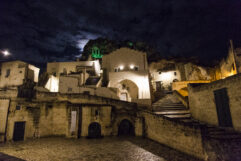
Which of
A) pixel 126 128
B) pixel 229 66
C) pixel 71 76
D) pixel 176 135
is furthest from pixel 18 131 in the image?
pixel 229 66

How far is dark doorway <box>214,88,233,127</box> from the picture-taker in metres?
7.89

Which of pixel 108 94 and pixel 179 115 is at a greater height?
pixel 108 94

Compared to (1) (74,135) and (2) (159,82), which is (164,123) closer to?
Result: (1) (74,135)

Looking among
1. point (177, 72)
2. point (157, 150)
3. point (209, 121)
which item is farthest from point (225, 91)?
point (177, 72)

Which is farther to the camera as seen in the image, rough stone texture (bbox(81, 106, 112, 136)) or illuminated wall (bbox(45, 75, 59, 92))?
illuminated wall (bbox(45, 75, 59, 92))

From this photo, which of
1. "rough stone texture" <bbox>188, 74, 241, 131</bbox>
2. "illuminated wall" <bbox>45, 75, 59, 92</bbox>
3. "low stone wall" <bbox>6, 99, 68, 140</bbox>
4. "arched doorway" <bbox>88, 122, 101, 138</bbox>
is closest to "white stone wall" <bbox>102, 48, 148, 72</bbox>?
"illuminated wall" <bbox>45, 75, 59, 92</bbox>

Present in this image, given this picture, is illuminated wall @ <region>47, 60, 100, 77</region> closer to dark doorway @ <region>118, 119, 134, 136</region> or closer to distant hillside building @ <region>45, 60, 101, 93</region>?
distant hillside building @ <region>45, 60, 101, 93</region>

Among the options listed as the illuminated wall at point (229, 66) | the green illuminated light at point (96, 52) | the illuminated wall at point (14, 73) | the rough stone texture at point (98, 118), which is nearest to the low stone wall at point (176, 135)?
the rough stone texture at point (98, 118)

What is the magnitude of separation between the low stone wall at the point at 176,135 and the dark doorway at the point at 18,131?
13381mm

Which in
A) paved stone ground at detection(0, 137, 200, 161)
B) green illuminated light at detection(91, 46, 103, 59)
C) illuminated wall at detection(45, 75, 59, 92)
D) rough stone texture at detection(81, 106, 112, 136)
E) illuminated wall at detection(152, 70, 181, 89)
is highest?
green illuminated light at detection(91, 46, 103, 59)

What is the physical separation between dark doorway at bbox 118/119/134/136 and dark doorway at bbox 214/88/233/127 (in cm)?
924

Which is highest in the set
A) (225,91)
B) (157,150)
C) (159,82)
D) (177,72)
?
(177,72)

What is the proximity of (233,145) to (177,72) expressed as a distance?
27.1m

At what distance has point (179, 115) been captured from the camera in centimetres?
1221
